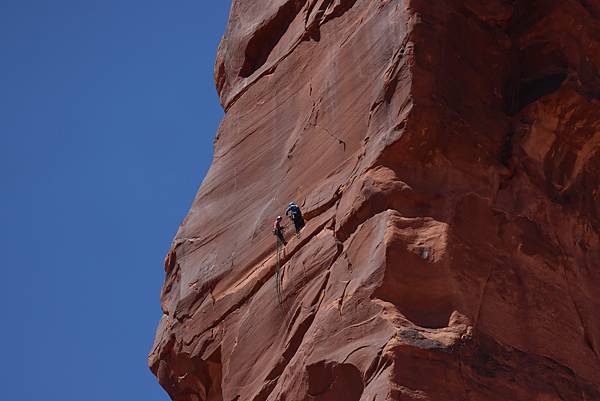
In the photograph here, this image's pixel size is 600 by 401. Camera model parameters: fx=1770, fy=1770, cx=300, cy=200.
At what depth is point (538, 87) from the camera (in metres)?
21.9

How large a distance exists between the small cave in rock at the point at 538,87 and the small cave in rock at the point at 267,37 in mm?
3866

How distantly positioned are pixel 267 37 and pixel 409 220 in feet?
18.6

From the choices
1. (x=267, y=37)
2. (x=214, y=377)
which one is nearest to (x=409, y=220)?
(x=214, y=377)

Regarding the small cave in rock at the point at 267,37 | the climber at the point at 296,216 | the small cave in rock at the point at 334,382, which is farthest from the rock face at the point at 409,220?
the small cave in rock at the point at 267,37

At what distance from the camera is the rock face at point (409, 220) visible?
19625mm

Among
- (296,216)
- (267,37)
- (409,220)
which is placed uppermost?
(267,37)

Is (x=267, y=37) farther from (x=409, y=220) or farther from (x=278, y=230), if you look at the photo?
(x=409, y=220)

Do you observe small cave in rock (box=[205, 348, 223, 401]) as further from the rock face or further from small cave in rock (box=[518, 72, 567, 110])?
small cave in rock (box=[518, 72, 567, 110])

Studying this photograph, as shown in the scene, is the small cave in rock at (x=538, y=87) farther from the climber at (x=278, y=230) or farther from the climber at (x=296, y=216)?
the climber at (x=278, y=230)

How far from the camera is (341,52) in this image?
22359 millimetres

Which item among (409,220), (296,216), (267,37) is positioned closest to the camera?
(409,220)

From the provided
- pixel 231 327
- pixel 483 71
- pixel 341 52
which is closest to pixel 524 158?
pixel 483 71

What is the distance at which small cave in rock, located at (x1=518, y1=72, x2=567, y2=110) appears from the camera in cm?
2173

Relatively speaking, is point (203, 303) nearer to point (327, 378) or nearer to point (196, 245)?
point (196, 245)
